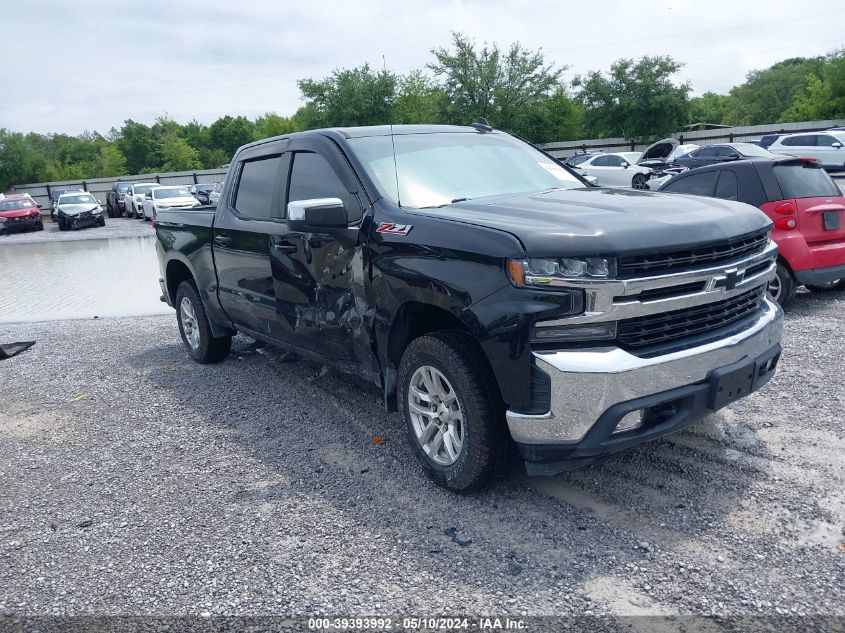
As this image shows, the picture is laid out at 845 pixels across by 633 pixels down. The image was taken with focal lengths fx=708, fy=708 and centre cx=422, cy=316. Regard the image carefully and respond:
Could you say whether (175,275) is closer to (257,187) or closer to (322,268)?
(257,187)

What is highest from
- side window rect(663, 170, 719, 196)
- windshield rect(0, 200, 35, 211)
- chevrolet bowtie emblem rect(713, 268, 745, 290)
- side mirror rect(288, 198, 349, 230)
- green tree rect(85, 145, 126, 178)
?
green tree rect(85, 145, 126, 178)

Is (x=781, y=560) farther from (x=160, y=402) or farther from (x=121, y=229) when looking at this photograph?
(x=121, y=229)

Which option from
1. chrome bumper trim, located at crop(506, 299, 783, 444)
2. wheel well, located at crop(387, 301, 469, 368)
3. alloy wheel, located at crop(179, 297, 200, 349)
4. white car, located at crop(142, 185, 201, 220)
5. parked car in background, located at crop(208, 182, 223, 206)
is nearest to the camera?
chrome bumper trim, located at crop(506, 299, 783, 444)

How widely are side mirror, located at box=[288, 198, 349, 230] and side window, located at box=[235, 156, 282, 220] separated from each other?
3.79ft

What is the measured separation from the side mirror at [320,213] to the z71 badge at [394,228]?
237 millimetres

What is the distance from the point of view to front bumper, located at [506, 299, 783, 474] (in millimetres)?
3078

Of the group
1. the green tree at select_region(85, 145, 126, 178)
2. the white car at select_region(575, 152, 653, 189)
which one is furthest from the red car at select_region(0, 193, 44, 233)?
the green tree at select_region(85, 145, 126, 178)

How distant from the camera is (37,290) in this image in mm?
12320

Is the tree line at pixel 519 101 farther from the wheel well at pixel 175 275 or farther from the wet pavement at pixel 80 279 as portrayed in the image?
the wheel well at pixel 175 275

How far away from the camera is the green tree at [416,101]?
50188 millimetres

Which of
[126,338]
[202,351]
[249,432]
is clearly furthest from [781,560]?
[126,338]

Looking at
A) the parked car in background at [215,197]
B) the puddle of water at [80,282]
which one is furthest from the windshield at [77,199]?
the puddle of water at [80,282]

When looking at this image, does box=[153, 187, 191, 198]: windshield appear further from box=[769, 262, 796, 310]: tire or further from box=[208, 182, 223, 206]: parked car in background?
box=[769, 262, 796, 310]: tire

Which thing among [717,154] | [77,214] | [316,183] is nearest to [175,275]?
[316,183]
